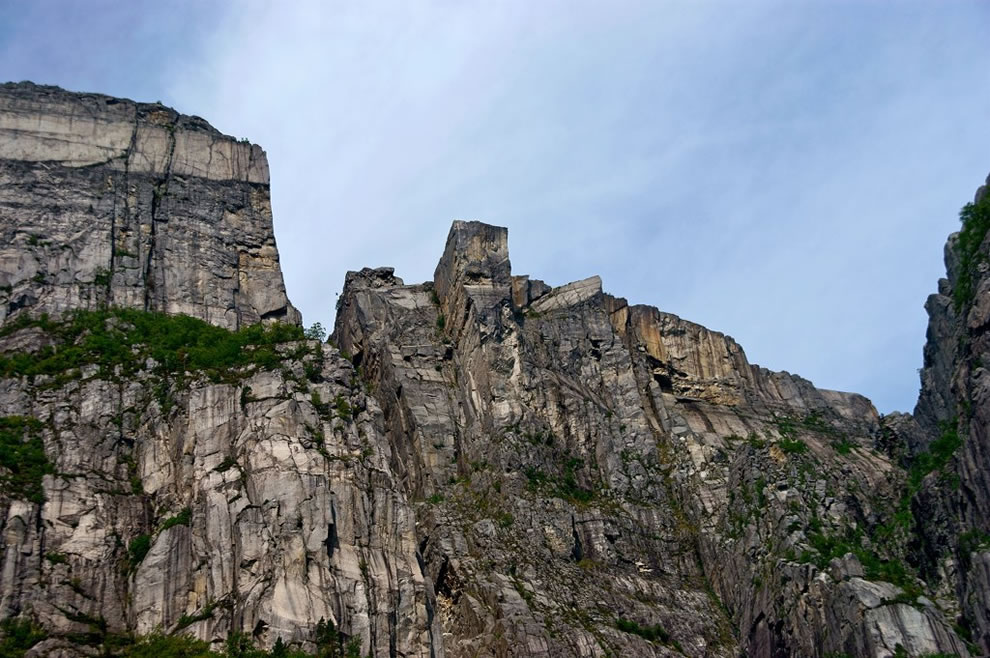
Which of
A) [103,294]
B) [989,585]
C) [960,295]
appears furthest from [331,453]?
[960,295]

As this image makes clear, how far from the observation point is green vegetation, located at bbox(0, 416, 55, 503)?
68.6 metres

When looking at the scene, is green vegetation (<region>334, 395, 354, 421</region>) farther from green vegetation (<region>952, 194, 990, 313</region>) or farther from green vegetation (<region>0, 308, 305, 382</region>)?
green vegetation (<region>952, 194, 990, 313</region>)

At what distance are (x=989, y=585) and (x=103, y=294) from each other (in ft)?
185

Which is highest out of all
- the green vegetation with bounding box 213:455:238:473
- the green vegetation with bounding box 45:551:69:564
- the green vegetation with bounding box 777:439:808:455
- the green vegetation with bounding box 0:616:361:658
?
the green vegetation with bounding box 777:439:808:455

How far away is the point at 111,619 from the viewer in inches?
2586

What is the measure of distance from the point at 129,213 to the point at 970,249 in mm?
57097

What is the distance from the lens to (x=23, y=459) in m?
70.7

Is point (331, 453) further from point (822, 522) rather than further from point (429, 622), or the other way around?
point (822, 522)

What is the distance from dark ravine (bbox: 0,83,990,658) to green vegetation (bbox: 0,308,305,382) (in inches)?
7.9

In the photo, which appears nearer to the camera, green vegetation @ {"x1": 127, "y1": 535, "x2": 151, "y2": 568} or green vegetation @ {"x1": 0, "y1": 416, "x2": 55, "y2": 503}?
green vegetation @ {"x1": 127, "y1": 535, "x2": 151, "y2": 568}

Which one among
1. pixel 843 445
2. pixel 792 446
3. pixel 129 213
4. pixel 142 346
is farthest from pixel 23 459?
pixel 843 445

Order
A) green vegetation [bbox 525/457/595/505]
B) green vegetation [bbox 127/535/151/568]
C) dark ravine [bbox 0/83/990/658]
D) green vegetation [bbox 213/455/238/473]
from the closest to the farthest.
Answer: dark ravine [bbox 0/83/990/658]
green vegetation [bbox 127/535/151/568]
green vegetation [bbox 213/455/238/473]
green vegetation [bbox 525/457/595/505]

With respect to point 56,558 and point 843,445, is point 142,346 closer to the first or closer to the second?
point 56,558

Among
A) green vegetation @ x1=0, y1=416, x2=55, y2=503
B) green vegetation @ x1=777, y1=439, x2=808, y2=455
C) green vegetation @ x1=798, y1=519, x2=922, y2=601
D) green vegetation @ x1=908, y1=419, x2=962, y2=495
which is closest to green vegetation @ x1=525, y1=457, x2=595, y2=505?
green vegetation @ x1=777, y1=439, x2=808, y2=455
